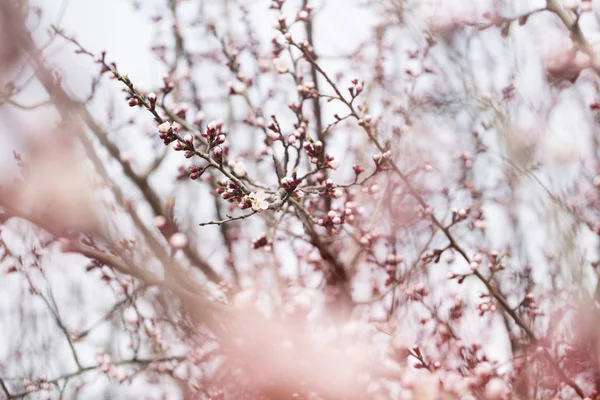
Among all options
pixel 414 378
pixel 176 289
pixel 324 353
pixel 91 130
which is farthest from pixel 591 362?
pixel 91 130

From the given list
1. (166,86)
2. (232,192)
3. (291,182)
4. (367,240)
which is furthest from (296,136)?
(367,240)

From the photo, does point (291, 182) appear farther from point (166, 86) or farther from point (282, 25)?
point (166, 86)

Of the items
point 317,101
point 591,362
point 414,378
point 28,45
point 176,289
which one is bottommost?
point 414,378

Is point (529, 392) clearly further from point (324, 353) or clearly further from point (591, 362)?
point (324, 353)

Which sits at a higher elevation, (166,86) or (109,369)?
(166,86)

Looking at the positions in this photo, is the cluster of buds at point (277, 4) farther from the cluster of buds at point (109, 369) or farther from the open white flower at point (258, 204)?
the cluster of buds at point (109, 369)

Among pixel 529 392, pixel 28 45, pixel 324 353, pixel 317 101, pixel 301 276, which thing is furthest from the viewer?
pixel 301 276

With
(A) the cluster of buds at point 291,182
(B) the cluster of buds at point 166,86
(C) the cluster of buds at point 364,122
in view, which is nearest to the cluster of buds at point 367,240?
(C) the cluster of buds at point 364,122

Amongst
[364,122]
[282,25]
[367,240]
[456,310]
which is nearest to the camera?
[364,122]

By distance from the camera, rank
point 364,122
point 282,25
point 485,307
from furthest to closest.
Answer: point 282,25, point 485,307, point 364,122

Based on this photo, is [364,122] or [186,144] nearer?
[186,144]

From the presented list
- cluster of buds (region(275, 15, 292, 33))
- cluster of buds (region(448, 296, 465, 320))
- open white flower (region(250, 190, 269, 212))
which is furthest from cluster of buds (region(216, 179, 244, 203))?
cluster of buds (region(448, 296, 465, 320))

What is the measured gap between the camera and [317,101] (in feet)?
13.8

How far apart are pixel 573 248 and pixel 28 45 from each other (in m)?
4.94
